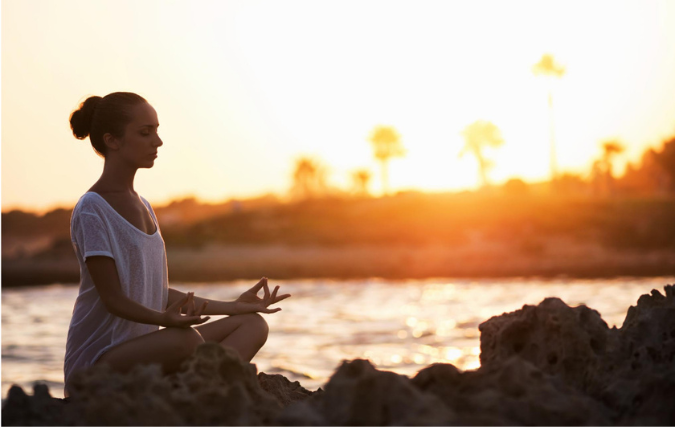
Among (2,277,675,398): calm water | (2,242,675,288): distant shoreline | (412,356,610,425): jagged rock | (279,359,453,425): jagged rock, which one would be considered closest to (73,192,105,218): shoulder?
(279,359,453,425): jagged rock

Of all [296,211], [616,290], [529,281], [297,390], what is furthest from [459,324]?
[296,211]

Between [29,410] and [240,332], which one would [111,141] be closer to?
[240,332]

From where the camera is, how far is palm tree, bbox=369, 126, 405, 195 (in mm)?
76500

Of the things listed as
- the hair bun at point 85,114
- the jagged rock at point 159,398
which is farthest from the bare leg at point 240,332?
the hair bun at point 85,114

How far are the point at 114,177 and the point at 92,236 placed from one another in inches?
12.9

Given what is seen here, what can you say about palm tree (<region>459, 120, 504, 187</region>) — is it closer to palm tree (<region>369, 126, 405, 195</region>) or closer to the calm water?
palm tree (<region>369, 126, 405, 195</region>)

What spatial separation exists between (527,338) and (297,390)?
136 cm

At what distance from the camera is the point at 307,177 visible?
277 feet

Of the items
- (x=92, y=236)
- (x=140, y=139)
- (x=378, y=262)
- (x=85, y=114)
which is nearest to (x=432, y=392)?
(x=92, y=236)

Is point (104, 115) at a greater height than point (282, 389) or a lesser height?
greater

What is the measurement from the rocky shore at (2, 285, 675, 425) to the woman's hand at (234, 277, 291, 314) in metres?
0.59

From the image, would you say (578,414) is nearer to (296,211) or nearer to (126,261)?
(126,261)

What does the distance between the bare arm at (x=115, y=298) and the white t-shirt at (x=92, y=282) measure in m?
0.05

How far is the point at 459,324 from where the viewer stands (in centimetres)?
1521
